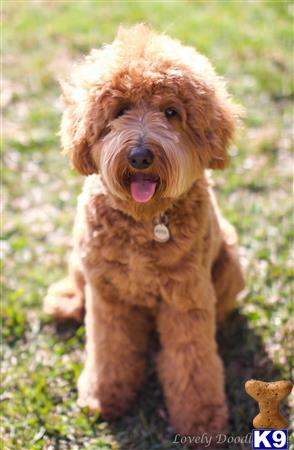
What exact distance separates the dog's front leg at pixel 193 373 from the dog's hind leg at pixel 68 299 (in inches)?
30.0

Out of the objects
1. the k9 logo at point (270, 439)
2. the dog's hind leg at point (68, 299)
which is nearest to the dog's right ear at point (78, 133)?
the dog's hind leg at point (68, 299)

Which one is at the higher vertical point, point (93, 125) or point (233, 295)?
point (93, 125)

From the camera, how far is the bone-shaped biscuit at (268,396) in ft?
8.34

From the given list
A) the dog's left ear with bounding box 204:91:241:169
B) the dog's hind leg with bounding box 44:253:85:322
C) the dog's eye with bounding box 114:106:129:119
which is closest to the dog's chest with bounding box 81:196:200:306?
the dog's left ear with bounding box 204:91:241:169

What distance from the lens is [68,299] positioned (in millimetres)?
4168

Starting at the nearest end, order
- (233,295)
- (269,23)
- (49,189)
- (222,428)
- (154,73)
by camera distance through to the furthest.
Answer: (154,73)
(222,428)
(233,295)
(49,189)
(269,23)

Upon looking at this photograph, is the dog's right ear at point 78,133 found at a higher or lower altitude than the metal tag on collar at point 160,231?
higher

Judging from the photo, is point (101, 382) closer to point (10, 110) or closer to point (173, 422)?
point (173, 422)

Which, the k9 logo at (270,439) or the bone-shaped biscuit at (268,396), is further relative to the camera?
the k9 logo at (270,439)

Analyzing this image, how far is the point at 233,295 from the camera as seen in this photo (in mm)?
3936

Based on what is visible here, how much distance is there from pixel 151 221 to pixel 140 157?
474 mm

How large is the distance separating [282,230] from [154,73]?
222cm

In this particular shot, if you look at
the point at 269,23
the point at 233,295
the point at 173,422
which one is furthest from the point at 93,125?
the point at 269,23

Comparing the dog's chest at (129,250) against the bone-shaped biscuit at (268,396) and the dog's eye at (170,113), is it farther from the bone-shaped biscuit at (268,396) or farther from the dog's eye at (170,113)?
the bone-shaped biscuit at (268,396)
